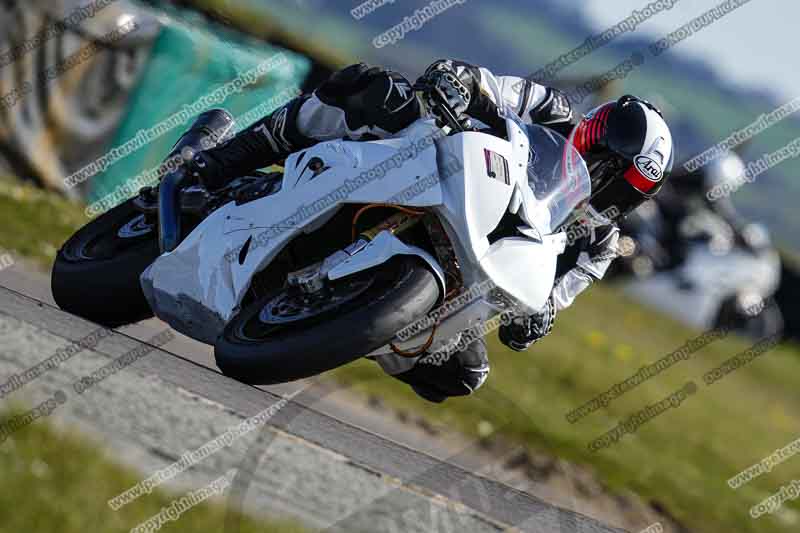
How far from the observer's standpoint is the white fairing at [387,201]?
4.27m

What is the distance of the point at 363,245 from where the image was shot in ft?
14.0

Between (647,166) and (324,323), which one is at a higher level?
(324,323)

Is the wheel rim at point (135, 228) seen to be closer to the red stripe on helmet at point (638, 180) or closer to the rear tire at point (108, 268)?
the rear tire at point (108, 268)

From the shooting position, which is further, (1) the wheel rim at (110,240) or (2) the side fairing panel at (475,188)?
(1) the wheel rim at (110,240)

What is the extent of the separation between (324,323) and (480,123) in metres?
1.16

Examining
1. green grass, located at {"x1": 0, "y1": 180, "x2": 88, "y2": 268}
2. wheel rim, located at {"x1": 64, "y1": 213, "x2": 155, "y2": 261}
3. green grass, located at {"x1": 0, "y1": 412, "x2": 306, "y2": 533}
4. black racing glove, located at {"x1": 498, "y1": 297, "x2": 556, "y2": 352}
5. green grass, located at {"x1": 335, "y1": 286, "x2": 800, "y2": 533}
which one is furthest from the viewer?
green grass, located at {"x1": 0, "y1": 180, "x2": 88, "y2": 268}

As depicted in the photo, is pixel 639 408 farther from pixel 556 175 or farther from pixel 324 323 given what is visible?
pixel 324 323

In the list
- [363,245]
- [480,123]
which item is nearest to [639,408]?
[480,123]

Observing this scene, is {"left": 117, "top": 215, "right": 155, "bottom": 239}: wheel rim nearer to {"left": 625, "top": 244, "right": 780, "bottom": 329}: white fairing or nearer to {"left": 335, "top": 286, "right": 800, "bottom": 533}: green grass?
{"left": 335, "top": 286, "right": 800, "bottom": 533}: green grass

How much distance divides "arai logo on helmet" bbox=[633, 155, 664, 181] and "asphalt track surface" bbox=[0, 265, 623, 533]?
1530 mm

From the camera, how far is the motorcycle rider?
184 inches

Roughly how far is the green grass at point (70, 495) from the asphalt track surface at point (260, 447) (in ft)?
0.43

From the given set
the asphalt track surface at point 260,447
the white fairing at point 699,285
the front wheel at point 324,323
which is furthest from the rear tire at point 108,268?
the white fairing at point 699,285

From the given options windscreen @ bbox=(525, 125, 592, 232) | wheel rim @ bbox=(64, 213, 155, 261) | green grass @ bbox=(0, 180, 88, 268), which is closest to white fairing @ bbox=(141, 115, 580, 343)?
windscreen @ bbox=(525, 125, 592, 232)
